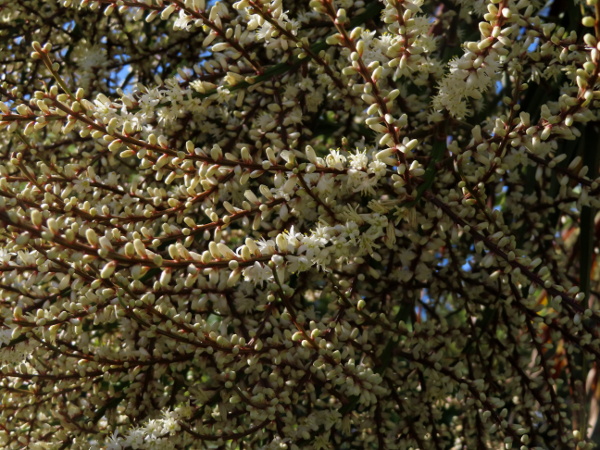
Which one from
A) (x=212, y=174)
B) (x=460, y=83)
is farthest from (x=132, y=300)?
(x=460, y=83)

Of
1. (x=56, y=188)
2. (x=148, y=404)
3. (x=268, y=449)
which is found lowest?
(x=268, y=449)

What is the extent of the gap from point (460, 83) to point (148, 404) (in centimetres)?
101

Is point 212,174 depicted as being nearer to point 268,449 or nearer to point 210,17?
point 210,17

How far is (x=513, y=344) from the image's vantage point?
196cm

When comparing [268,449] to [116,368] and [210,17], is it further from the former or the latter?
[210,17]

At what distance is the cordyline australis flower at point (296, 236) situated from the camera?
4.54ft

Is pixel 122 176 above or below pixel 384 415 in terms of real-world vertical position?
above

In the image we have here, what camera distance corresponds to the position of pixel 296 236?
1374 millimetres

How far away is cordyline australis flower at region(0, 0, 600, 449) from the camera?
1.38 metres

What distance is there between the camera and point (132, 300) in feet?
4.52

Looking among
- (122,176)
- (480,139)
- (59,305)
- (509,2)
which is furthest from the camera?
(122,176)

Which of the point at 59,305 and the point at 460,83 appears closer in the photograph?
the point at 460,83

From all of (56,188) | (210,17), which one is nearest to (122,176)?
(56,188)

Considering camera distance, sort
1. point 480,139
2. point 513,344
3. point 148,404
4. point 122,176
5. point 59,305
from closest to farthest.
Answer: point 480,139
point 59,305
point 148,404
point 513,344
point 122,176
